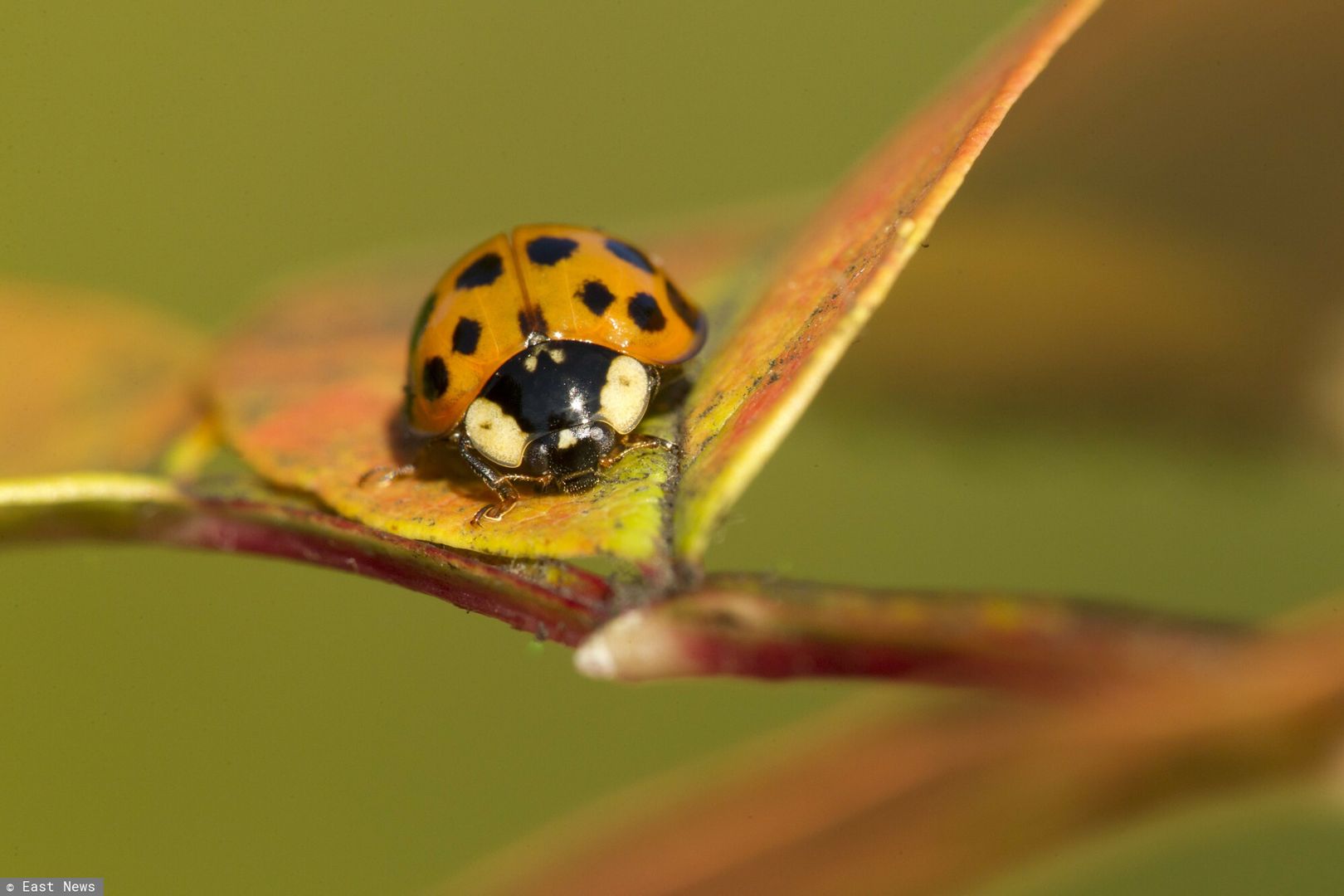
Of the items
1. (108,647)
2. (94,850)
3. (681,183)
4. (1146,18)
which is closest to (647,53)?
(681,183)

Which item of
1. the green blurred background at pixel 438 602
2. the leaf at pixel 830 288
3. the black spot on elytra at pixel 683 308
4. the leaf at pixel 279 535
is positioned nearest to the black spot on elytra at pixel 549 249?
the black spot on elytra at pixel 683 308

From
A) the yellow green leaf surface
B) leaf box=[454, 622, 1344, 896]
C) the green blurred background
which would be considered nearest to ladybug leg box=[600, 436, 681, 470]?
the yellow green leaf surface

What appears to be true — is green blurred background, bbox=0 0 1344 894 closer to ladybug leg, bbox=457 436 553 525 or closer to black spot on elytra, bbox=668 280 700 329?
ladybug leg, bbox=457 436 553 525

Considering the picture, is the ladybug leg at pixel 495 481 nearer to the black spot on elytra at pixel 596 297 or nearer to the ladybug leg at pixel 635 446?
the ladybug leg at pixel 635 446

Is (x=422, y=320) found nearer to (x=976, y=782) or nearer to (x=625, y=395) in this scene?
(x=625, y=395)

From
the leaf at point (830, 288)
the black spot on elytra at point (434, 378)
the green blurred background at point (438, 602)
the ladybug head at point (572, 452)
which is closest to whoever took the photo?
the leaf at point (830, 288)

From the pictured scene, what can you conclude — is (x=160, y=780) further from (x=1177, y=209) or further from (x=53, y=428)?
(x=1177, y=209)
